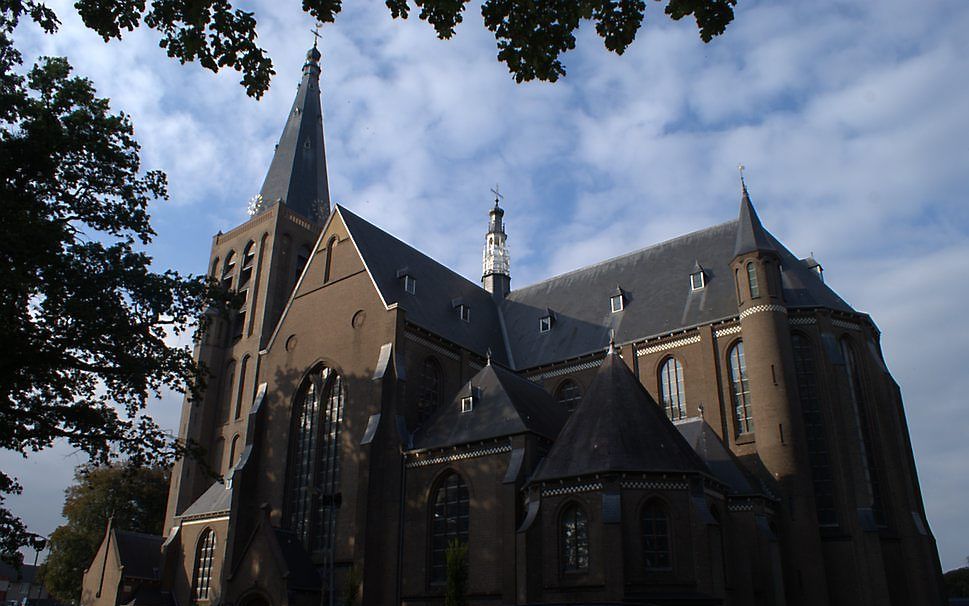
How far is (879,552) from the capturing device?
26188mm

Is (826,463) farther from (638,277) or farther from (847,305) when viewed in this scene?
(638,277)

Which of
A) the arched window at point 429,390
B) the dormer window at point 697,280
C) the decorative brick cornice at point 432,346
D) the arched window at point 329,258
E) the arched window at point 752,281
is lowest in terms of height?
the arched window at point 429,390

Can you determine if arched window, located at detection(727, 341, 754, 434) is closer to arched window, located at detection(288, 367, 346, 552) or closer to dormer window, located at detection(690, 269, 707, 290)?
dormer window, located at detection(690, 269, 707, 290)

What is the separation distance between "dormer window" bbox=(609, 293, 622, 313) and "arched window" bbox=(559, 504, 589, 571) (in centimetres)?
1487

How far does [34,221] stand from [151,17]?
479 inches

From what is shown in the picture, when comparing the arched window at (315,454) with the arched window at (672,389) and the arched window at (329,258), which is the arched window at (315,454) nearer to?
the arched window at (329,258)

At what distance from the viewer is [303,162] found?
55.4m

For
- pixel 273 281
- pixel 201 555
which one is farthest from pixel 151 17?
A: pixel 273 281

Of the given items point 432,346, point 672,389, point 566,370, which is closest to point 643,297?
point 566,370

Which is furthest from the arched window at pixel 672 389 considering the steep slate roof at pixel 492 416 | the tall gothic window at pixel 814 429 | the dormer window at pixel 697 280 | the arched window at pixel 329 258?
the arched window at pixel 329 258

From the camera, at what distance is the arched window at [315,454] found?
30.5 m

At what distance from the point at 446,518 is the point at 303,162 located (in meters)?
35.3

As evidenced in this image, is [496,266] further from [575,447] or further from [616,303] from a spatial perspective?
[575,447]

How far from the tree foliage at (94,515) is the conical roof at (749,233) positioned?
124 feet
